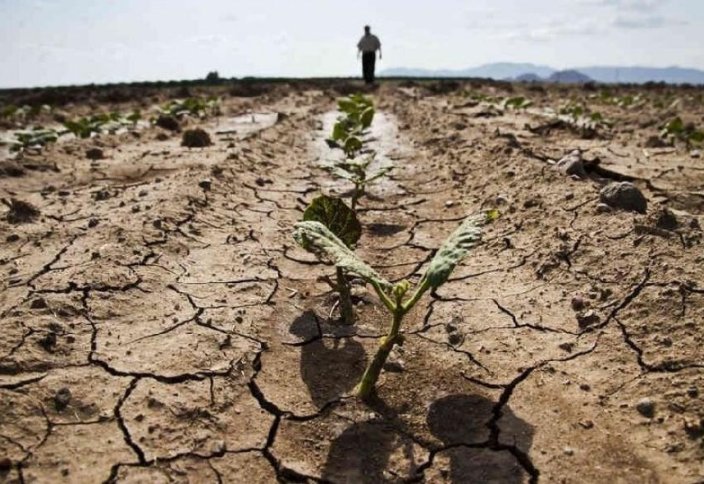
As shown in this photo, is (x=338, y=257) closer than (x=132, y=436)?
No

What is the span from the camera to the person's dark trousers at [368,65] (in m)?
16.4

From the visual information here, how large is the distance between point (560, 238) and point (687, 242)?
0.67m

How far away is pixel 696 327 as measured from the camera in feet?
8.11

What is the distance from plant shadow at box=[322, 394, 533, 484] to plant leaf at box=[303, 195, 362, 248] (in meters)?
0.90

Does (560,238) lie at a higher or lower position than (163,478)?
higher

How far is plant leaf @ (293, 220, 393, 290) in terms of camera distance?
222 centimetres

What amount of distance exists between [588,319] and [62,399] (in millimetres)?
2262

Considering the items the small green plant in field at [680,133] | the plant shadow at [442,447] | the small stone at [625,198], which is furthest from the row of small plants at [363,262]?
the small green plant in field at [680,133]

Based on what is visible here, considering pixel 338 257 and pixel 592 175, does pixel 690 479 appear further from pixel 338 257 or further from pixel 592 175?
pixel 592 175

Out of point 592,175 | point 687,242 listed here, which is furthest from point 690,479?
point 592,175

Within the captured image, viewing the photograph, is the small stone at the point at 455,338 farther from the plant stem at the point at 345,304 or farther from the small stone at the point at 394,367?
the plant stem at the point at 345,304

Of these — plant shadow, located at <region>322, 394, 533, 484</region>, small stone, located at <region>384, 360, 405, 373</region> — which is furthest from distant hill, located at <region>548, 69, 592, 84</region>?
plant shadow, located at <region>322, 394, 533, 484</region>

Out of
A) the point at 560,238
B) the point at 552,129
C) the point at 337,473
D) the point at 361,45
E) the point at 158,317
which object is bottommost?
the point at 337,473

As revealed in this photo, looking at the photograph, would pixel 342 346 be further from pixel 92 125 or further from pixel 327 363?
pixel 92 125
